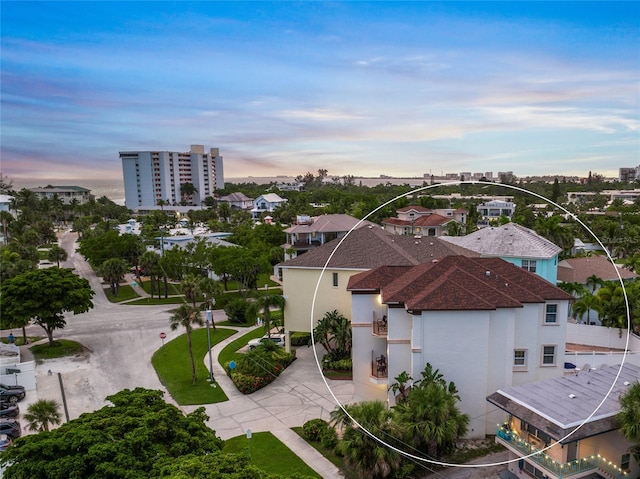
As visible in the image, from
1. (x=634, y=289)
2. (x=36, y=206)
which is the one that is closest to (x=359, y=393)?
(x=634, y=289)

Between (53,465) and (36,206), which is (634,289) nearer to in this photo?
(53,465)

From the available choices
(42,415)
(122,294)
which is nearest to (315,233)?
(122,294)

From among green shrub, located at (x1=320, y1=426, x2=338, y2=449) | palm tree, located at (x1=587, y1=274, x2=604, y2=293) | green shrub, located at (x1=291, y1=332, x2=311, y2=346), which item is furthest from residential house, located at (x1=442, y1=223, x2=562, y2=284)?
green shrub, located at (x1=320, y1=426, x2=338, y2=449)

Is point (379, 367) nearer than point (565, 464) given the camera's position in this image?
No

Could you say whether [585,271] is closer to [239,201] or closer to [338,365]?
[338,365]

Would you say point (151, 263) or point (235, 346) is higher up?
point (151, 263)

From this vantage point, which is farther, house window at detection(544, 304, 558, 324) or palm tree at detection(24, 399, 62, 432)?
house window at detection(544, 304, 558, 324)

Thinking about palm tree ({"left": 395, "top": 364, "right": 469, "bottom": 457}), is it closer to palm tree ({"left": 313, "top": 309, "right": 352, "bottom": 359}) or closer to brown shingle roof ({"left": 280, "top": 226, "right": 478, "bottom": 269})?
palm tree ({"left": 313, "top": 309, "right": 352, "bottom": 359})
